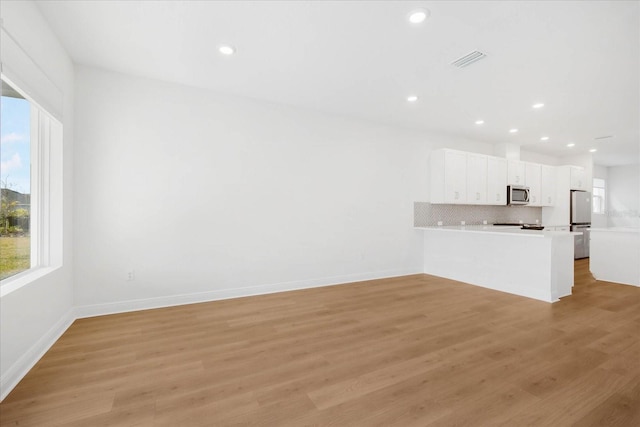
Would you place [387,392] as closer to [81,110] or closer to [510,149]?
[81,110]

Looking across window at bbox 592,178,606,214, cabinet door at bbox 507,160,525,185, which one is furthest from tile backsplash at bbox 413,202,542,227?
window at bbox 592,178,606,214

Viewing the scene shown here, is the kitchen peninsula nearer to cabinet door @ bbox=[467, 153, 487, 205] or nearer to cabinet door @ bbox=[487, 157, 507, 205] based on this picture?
cabinet door @ bbox=[467, 153, 487, 205]

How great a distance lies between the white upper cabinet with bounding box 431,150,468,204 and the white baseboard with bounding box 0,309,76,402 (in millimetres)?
5749

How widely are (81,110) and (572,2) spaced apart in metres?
4.63

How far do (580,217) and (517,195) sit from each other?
238 cm

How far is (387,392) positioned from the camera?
1.93 metres

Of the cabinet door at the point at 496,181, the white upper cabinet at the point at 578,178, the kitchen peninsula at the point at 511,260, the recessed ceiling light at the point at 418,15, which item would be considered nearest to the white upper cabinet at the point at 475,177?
the cabinet door at the point at 496,181

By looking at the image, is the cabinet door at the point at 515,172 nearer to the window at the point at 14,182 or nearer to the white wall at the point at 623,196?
the white wall at the point at 623,196

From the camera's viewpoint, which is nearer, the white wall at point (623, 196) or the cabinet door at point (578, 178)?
the cabinet door at point (578, 178)

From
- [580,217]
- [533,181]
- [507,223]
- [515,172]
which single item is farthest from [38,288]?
[580,217]

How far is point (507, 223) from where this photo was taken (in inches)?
275

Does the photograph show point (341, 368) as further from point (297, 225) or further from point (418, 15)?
point (418, 15)

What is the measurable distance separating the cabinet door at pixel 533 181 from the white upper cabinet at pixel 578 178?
105cm

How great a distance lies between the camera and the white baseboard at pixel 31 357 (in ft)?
6.29
